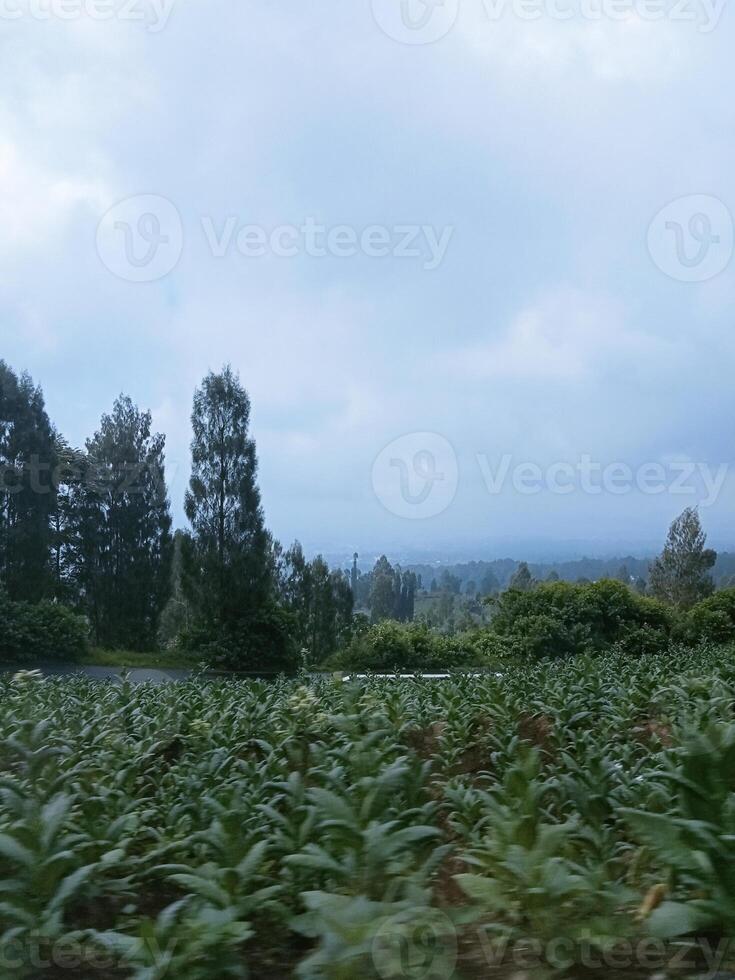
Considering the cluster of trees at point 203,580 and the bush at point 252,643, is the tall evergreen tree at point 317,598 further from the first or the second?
the bush at point 252,643

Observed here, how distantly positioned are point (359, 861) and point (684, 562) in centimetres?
4783

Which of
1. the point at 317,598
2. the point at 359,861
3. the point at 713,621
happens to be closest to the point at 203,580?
the point at 317,598

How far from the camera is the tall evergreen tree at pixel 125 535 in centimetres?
3231

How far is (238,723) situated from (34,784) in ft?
7.33

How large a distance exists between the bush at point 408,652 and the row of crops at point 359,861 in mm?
20762

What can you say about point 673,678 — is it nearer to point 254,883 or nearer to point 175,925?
point 254,883

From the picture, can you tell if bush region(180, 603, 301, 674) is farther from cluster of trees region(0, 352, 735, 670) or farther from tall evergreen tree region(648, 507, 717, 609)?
tall evergreen tree region(648, 507, 717, 609)

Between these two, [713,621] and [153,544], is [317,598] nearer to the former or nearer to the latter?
[153,544]

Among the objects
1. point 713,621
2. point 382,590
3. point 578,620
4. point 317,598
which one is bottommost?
point 713,621

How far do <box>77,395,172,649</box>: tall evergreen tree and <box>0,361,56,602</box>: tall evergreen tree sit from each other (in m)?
2.36

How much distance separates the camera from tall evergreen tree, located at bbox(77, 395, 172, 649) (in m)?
32.3

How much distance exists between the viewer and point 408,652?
26.2 meters

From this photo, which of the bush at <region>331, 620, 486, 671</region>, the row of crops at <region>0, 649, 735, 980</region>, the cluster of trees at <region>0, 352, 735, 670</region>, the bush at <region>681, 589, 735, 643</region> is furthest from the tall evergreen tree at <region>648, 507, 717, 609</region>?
the row of crops at <region>0, 649, 735, 980</region>

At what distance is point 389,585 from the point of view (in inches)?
2188
